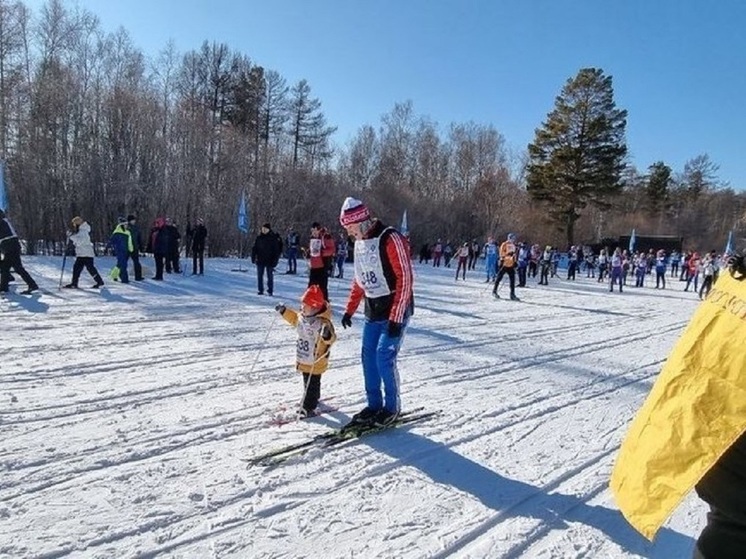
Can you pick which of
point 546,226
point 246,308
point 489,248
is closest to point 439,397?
point 246,308

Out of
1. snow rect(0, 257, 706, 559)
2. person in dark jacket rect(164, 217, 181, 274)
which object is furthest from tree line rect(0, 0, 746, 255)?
snow rect(0, 257, 706, 559)

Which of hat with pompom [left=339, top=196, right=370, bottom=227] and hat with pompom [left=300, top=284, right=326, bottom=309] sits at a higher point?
hat with pompom [left=339, top=196, right=370, bottom=227]

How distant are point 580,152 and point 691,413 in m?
50.4

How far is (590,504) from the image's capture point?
3.49 metres

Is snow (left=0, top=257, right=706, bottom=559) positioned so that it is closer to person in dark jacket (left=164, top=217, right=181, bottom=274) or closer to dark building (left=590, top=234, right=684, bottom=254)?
person in dark jacket (left=164, top=217, right=181, bottom=274)

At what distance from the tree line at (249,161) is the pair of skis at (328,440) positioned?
2403 cm

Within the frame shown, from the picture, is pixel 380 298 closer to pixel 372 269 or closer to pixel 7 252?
pixel 372 269

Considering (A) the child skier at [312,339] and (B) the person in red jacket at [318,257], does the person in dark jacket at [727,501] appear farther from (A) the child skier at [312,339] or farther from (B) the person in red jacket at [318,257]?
(B) the person in red jacket at [318,257]

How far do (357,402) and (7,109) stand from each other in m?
29.3

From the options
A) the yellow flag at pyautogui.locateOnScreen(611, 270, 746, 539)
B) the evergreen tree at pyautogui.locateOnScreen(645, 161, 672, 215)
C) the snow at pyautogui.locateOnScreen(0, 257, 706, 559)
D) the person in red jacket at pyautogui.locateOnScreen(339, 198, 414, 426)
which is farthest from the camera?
the evergreen tree at pyautogui.locateOnScreen(645, 161, 672, 215)

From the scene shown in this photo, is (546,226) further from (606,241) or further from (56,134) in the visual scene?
(56,134)

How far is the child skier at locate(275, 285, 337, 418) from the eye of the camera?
489cm

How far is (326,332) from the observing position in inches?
193

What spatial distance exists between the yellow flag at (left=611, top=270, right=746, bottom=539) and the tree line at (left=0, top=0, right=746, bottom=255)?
26908 millimetres
